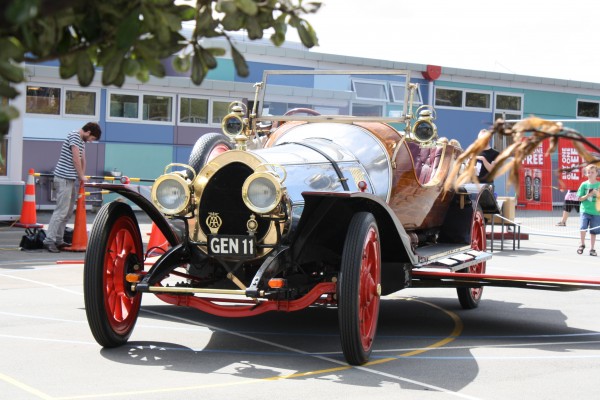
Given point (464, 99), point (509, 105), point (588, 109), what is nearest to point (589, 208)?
point (464, 99)

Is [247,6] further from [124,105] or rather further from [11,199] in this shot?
[124,105]

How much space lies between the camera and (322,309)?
8.70m

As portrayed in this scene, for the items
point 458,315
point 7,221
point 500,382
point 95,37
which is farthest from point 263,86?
point 7,221

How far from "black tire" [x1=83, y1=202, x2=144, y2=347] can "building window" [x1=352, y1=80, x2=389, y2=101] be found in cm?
308

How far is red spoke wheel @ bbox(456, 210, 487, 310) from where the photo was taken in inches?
349

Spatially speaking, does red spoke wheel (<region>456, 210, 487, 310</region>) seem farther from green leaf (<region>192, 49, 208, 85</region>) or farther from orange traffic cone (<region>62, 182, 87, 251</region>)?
green leaf (<region>192, 49, 208, 85</region>)

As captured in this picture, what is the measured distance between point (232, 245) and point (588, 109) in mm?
26046

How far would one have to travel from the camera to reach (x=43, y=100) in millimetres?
18844

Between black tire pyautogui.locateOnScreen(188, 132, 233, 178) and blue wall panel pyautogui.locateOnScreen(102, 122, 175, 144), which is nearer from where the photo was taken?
black tire pyautogui.locateOnScreen(188, 132, 233, 178)

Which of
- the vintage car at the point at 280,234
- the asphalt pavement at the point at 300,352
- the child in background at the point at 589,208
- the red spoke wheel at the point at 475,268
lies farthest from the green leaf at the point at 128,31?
the child in background at the point at 589,208

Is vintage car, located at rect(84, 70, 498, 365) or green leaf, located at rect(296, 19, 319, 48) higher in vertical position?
green leaf, located at rect(296, 19, 319, 48)

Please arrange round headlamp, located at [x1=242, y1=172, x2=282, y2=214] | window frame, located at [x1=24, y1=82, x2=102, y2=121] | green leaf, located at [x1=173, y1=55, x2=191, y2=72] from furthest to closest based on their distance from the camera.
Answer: window frame, located at [x1=24, y1=82, x2=102, y2=121] < round headlamp, located at [x1=242, y1=172, x2=282, y2=214] < green leaf, located at [x1=173, y1=55, x2=191, y2=72]

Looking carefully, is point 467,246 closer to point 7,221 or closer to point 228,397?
point 228,397

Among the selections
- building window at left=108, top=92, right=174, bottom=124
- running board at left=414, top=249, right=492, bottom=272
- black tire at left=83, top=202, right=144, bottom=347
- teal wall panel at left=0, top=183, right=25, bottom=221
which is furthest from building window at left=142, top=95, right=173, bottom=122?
black tire at left=83, top=202, right=144, bottom=347
